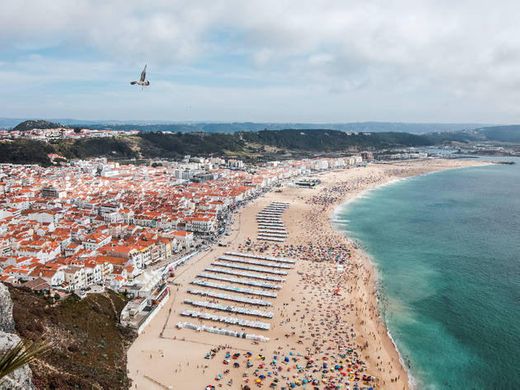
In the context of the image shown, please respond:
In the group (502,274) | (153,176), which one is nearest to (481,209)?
(502,274)

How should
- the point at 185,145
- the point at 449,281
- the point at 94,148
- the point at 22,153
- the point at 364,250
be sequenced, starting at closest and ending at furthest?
the point at 449,281 → the point at 364,250 → the point at 22,153 → the point at 94,148 → the point at 185,145

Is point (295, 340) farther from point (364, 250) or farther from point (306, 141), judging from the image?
point (306, 141)

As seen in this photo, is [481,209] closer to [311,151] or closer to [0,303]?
[0,303]

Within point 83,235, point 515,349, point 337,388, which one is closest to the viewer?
point 337,388

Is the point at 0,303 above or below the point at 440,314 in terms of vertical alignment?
above

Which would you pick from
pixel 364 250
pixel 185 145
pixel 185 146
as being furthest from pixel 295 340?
pixel 185 145

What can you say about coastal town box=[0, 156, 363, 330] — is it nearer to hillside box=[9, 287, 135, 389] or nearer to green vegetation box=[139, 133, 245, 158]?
hillside box=[9, 287, 135, 389]
